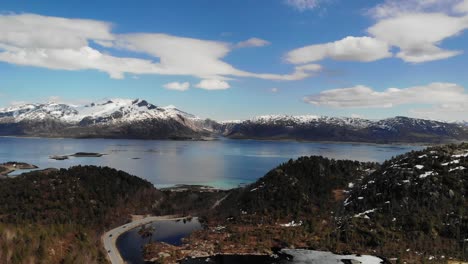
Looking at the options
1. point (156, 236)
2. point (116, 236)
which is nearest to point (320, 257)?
point (156, 236)

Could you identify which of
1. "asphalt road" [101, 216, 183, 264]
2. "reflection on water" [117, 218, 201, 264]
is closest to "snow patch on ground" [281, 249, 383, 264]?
"reflection on water" [117, 218, 201, 264]

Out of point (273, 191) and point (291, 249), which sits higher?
point (273, 191)

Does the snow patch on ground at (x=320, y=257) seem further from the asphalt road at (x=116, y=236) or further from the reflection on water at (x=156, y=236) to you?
the asphalt road at (x=116, y=236)

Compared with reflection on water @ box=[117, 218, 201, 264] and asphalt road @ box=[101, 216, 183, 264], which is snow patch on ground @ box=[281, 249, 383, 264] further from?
asphalt road @ box=[101, 216, 183, 264]

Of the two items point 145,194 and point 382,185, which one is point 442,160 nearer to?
point 382,185

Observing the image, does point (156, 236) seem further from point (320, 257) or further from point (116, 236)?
point (320, 257)

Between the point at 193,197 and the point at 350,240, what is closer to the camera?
the point at 350,240

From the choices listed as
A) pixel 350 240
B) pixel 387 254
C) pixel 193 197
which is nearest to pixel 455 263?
pixel 387 254
